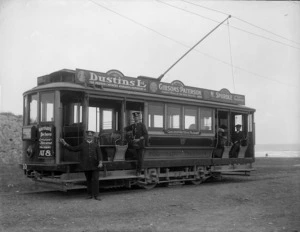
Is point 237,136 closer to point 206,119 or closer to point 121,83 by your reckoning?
point 206,119

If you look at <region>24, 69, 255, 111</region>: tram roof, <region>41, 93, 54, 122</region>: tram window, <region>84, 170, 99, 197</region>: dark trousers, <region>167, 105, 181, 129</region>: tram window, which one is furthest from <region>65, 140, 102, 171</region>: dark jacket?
<region>167, 105, 181, 129</region>: tram window

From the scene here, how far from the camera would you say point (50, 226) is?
6789 millimetres

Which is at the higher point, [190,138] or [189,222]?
[190,138]

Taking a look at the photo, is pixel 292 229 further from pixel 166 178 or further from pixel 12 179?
pixel 12 179

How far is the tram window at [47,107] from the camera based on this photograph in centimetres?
1055

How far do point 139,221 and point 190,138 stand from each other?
6455 mm

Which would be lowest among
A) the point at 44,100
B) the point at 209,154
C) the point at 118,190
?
the point at 118,190

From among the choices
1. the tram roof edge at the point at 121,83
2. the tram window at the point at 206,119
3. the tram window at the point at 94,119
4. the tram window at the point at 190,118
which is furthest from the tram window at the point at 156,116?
the tram window at the point at 206,119

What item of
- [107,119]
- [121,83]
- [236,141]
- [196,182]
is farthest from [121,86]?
[236,141]

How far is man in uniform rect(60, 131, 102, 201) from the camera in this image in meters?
9.91

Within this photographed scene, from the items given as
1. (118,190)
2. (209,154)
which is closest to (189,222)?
(118,190)

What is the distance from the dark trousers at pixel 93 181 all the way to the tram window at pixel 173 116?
3.48m

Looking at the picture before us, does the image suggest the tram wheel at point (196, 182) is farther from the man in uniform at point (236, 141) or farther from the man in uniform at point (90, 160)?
the man in uniform at point (90, 160)

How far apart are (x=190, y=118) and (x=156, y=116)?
1518 mm
